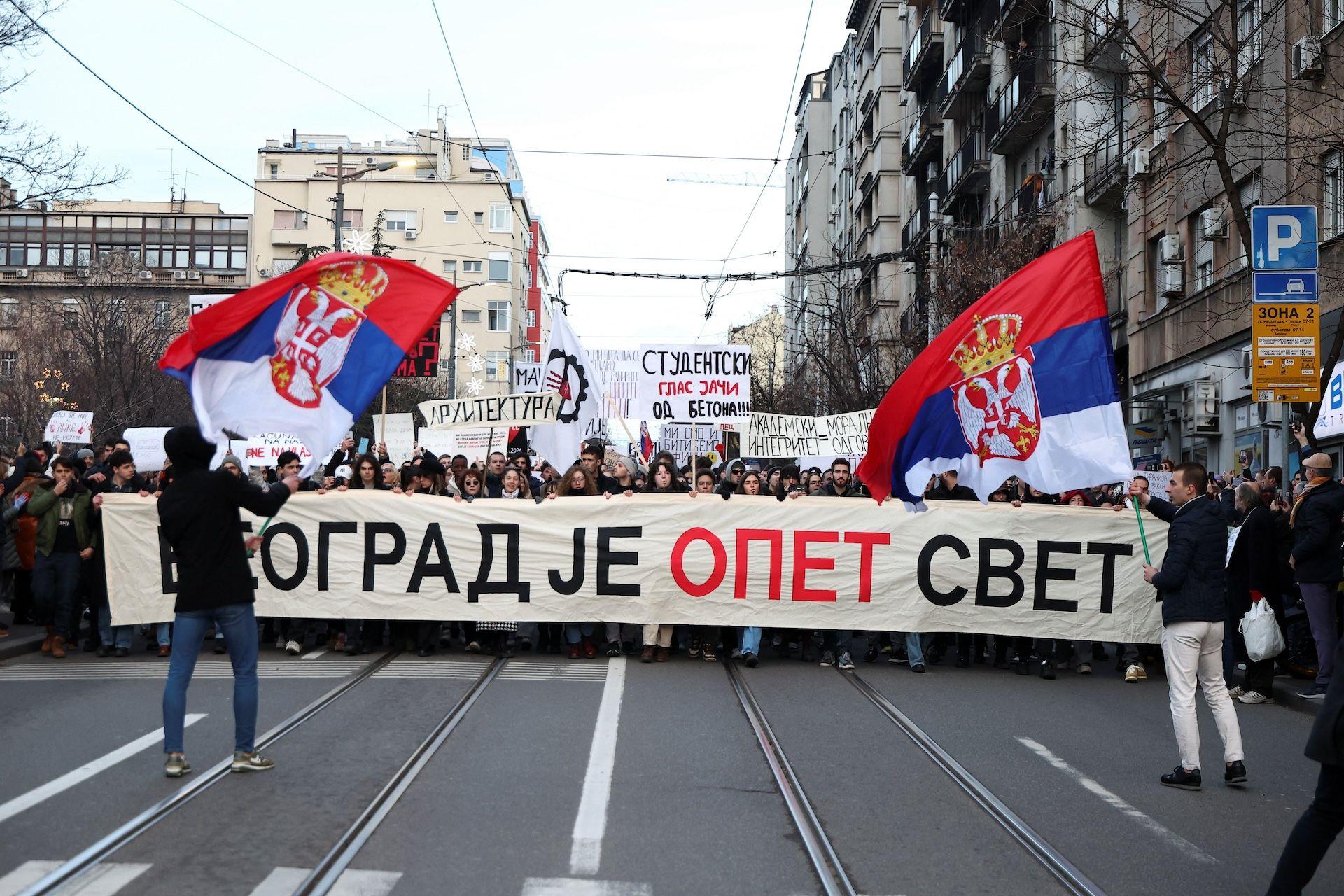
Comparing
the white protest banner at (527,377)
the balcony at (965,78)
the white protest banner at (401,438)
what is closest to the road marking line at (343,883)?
the white protest banner at (527,377)

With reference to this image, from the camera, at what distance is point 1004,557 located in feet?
44.5

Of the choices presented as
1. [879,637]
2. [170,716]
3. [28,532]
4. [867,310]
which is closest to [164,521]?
[170,716]

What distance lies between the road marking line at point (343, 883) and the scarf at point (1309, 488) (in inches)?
348

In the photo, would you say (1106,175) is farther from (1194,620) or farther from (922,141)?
(1194,620)

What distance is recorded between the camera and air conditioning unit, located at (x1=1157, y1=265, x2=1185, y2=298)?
27281mm

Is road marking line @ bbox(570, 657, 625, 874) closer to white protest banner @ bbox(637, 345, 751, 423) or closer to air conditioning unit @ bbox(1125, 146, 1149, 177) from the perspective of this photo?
white protest banner @ bbox(637, 345, 751, 423)

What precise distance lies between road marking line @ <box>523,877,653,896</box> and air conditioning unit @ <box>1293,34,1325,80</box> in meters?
17.2

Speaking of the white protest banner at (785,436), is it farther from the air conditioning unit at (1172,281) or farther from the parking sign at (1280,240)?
the parking sign at (1280,240)

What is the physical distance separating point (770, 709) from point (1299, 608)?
561 cm

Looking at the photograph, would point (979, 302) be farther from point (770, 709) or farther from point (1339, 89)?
point (1339, 89)

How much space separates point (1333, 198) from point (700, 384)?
31.1ft

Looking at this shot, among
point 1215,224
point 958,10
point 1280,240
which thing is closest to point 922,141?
point 958,10

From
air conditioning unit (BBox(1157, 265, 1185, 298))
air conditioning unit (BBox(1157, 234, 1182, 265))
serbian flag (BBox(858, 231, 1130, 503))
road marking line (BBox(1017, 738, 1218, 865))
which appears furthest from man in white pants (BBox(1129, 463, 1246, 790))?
air conditioning unit (BBox(1157, 265, 1185, 298))

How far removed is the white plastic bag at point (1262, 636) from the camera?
11.7m
